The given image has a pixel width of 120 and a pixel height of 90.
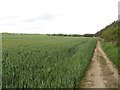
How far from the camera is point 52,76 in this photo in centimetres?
1315

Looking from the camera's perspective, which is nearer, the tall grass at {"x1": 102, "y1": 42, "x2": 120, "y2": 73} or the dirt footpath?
the dirt footpath

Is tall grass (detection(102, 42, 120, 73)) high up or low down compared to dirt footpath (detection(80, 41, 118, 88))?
up

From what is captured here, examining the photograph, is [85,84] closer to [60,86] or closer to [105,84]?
[105,84]

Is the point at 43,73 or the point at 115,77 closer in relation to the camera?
the point at 43,73

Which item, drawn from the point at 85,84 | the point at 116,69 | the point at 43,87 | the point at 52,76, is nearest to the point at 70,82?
the point at 52,76

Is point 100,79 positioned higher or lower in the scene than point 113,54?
lower

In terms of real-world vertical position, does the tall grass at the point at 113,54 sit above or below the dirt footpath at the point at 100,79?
above

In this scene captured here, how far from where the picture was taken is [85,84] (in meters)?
16.0

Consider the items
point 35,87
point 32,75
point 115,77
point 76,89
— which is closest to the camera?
point 35,87

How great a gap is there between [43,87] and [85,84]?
19.2ft

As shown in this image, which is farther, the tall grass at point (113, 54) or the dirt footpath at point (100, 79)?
the tall grass at point (113, 54)

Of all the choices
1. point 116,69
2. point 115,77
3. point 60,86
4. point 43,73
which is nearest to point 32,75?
point 43,73

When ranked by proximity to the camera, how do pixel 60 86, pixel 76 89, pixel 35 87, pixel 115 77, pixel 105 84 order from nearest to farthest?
1. pixel 35 87
2. pixel 60 86
3. pixel 76 89
4. pixel 105 84
5. pixel 115 77

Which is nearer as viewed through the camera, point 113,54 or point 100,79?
point 100,79
